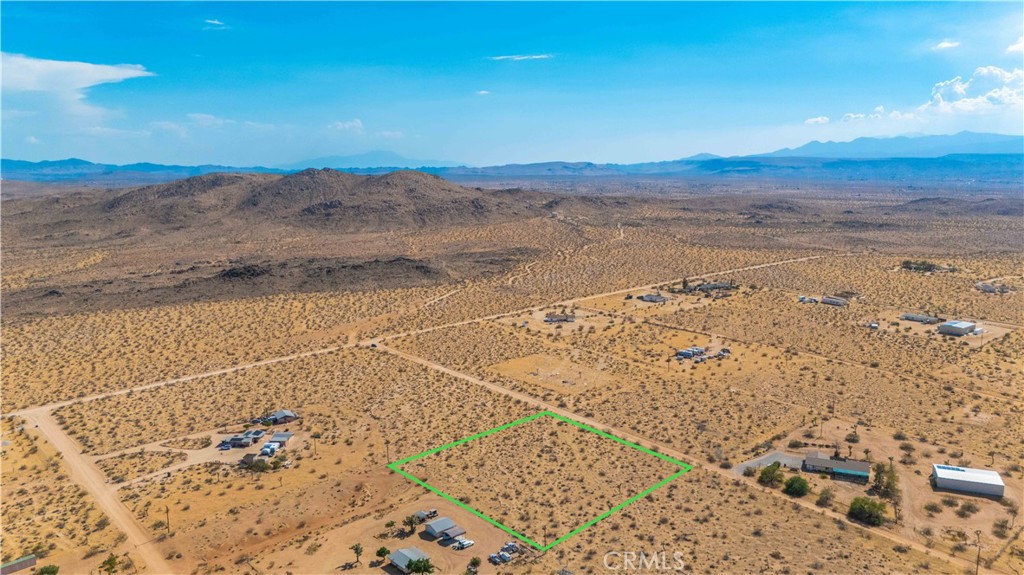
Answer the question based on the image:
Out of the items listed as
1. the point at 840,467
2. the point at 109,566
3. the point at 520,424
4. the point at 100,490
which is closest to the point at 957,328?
the point at 840,467

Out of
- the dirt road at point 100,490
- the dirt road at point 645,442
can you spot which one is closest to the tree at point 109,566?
the dirt road at point 100,490

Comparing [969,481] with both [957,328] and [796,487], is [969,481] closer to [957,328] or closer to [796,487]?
[796,487]

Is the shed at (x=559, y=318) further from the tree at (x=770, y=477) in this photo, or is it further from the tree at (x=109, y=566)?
the tree at (x=109, y=566)

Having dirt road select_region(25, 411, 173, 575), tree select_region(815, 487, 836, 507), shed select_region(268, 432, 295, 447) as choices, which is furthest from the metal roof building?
dirt road select_region(25, 411, 173, 575)

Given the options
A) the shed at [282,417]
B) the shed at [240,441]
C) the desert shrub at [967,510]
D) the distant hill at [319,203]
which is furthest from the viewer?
the distant hill at [319,203]

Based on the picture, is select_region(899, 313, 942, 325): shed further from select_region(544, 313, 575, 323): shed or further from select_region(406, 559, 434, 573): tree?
select_region(406, 559, 434, 573): tree

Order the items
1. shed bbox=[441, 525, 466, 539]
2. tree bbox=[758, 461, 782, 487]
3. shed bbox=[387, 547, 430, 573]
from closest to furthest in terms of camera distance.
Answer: shed bbox=[387, 547, 430, 573] < shed bbox=[441, 525, 466, 539] < tree bbox=[758, 461, 782, 487]
